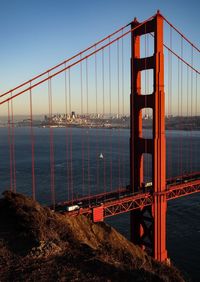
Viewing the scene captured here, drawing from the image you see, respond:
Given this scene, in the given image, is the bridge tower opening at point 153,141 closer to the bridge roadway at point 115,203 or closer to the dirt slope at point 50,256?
the bridge roadway at point 115,203

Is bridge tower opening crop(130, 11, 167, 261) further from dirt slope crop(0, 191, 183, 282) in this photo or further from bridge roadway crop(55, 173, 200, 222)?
dirt slope crop(0, 191, 183, 282)

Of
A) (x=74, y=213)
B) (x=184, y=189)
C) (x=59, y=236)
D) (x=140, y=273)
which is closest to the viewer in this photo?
(x=140, y=273)

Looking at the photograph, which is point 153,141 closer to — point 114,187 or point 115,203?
point 115,203

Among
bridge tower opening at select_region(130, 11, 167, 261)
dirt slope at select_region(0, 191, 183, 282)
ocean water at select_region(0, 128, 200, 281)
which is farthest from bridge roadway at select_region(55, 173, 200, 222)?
ocean water at select_region(0, 128, 200, 281)

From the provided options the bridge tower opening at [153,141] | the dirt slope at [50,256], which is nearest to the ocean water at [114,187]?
the bridge tower opening at [153,141]

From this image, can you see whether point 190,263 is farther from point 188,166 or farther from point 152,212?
point 188,166

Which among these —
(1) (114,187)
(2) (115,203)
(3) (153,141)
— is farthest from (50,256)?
(1) (114,187)

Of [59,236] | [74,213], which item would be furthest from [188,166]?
[59,236]
